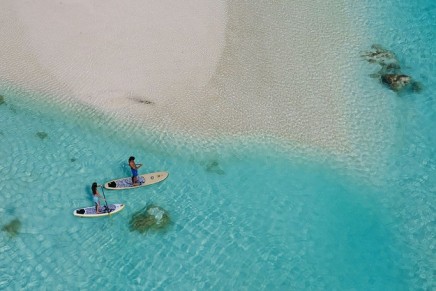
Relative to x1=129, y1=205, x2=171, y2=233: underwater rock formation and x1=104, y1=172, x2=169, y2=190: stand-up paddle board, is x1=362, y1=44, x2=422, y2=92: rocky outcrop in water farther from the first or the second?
x1=129, y1=205, x2=171, y2=233: underwater rock formation

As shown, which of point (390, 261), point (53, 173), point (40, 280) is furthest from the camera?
point (53, 173)

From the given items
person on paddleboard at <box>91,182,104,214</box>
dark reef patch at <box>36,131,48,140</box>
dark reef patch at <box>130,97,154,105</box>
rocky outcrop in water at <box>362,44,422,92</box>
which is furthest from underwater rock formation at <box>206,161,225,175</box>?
rocky outcrop in water at <box>362,44,422,92</box>

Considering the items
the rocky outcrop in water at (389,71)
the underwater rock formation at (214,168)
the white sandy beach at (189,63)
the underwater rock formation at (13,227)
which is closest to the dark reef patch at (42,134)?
the white sandy beach at (189,63)

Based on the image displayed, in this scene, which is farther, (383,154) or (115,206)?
(383,154)

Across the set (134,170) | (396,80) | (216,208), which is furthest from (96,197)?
(396,80)

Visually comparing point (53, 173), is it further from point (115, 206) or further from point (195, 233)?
point (195, 233)

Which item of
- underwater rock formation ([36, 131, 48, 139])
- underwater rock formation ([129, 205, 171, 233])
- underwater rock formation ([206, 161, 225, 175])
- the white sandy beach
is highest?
the white sandy beach

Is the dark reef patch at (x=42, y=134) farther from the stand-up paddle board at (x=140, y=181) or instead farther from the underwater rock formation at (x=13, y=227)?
the underwater rock formation at (x=13, y=227)

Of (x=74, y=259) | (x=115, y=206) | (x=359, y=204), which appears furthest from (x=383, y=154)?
(x=74, y=259)
